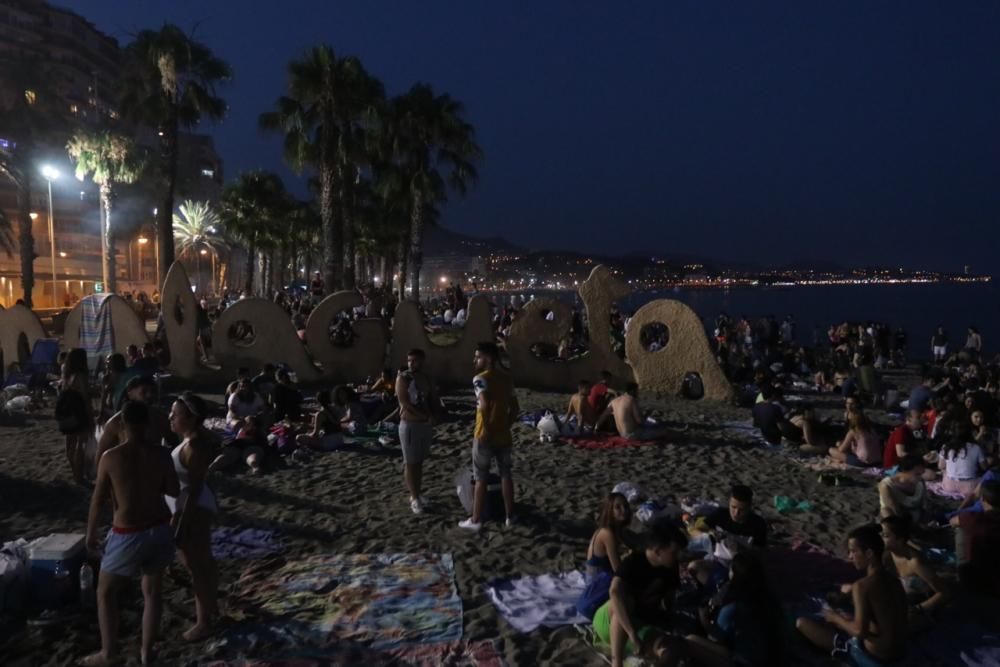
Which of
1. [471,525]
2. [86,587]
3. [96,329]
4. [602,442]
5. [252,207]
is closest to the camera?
[86,587]

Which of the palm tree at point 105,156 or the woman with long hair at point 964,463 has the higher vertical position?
the palm tree at point 105,156

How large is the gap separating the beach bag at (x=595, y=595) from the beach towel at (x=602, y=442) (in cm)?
573

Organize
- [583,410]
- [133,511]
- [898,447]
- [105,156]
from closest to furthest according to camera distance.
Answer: [133,511] → [898,447] → [583,410] → [105,156]

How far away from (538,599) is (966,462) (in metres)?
6.25

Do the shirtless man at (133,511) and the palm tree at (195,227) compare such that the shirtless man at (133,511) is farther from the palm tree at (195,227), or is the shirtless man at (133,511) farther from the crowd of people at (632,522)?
the palm tree at (195,227)

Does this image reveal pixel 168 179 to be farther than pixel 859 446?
Yes

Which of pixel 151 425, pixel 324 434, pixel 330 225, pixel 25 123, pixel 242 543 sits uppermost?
pixel 25 123

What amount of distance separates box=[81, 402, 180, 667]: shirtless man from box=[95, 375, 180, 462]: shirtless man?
2.32ft

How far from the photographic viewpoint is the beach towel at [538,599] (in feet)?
17.1

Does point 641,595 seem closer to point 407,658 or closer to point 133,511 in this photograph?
point 407,658

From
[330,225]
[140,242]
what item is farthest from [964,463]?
[140,242]

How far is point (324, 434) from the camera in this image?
10.6 meters

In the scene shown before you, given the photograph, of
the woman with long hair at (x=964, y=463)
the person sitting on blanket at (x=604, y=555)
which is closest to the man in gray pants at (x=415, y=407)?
the person sitting on blanket at (x=604, y=555)

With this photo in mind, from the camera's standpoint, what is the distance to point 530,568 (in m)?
6.22
